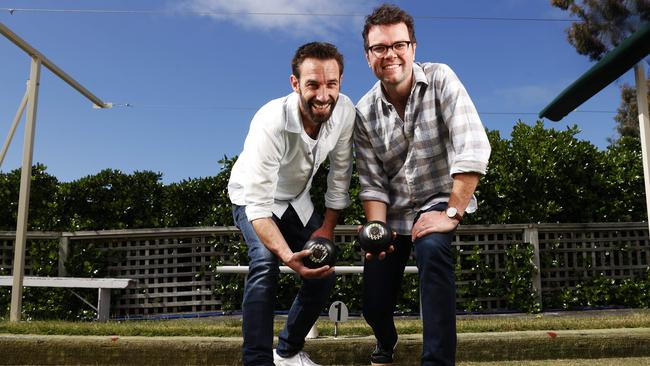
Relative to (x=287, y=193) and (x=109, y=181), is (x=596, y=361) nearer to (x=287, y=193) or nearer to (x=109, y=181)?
(x=287, y=193)

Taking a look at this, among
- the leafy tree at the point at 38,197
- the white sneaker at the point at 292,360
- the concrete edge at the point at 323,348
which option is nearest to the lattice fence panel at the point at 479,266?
the concrete edge at the point at 323,348

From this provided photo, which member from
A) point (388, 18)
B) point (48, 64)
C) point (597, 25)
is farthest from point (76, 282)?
point (597, 25)

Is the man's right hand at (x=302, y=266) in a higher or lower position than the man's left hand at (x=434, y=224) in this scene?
lower

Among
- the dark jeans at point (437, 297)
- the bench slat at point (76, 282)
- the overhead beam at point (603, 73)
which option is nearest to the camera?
the dark jeans at point (437, 297)

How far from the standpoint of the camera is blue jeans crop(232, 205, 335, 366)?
268 centimetres

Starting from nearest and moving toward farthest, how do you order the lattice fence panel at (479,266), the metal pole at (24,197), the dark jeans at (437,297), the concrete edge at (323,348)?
the dark jeans at (437,297) < the concrete edge at (323,348) < the metal pole at (24,197) < the lattice fence panel at (479,266)

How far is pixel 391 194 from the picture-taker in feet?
9.69

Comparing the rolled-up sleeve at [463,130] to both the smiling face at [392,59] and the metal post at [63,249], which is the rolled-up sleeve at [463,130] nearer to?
the smiling face at [392,59]

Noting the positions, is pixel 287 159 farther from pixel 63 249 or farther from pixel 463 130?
pixel 63 249

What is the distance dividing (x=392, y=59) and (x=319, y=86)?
1.19ft

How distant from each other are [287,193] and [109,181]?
6320mm

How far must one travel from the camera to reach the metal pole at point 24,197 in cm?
628

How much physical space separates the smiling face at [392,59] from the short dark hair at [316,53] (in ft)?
0.55

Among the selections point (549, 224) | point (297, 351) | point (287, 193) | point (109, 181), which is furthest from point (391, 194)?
point (109, 181)
